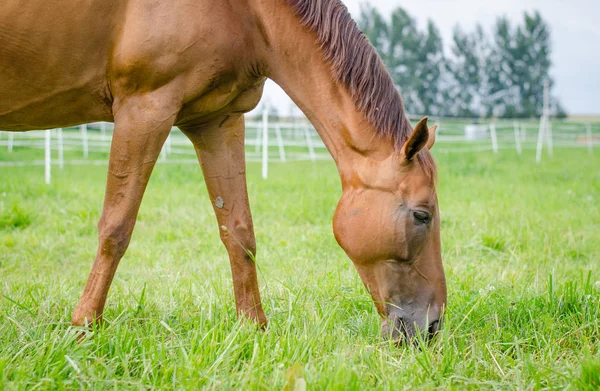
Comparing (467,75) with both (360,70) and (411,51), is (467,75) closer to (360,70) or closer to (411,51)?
(411,51)

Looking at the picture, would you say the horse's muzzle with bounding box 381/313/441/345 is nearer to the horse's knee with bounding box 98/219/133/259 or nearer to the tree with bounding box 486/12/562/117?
the horse's knee with bounding box 98/219/133/259

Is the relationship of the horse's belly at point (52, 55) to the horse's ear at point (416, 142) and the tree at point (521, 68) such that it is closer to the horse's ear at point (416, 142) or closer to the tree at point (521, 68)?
the horse's ear at point (416, 142)

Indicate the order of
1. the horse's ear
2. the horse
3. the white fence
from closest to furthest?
1. the horse's ear
2. the horse
3. the white fence

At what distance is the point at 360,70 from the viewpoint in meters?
2.38

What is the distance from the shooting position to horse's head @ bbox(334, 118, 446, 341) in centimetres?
229

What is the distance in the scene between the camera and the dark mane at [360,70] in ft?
7.72

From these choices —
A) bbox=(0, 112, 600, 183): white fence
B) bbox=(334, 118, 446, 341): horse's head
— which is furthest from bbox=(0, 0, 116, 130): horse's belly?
bbox=(0, 112, 600, 183): white fence

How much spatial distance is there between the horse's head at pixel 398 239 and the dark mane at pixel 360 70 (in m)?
0.10

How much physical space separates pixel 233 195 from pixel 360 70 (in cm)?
91

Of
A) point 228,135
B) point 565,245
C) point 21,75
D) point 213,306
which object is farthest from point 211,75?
point 565,245

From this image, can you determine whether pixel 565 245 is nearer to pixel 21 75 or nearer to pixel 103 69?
pixel 103 69

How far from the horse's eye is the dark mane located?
19 centimetres

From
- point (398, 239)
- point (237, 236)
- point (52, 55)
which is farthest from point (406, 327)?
point (52, 55)

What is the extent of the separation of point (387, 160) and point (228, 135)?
34.0 inches
